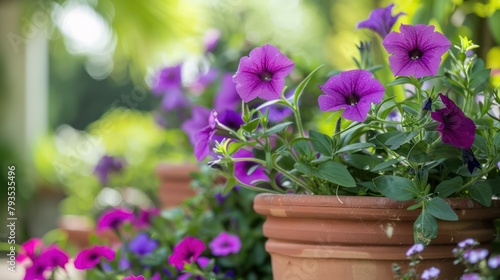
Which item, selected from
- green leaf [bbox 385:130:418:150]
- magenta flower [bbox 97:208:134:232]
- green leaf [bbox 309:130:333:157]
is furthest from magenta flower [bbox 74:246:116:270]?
green leaf [bbox 385:130:418:150]

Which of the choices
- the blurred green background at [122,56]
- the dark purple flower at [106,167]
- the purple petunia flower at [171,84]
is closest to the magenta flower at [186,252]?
the blurred green background at [122,56]

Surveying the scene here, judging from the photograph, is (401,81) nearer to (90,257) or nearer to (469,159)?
(469,159)

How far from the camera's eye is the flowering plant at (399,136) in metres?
0.89

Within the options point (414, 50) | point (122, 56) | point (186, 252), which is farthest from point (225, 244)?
point (122, 56)

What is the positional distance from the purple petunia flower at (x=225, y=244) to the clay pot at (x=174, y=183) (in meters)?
0.65

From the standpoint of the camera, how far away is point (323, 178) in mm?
949

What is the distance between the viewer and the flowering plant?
34.9 inches

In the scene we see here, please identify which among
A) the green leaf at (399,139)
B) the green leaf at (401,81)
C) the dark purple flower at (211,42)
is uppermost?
the dark purple flower at (211,42)

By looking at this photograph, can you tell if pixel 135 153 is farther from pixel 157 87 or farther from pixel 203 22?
pixel 203 22

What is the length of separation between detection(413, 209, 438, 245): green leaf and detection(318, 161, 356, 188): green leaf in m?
0.10

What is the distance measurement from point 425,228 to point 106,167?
5.77 ft

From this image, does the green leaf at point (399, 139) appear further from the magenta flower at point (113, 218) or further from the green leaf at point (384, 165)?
the magenta flower at point (113, 218)

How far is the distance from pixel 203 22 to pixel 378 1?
1217 mm

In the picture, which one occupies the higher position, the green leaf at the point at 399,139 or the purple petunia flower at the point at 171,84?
the purple petunia flower at the point at 171,84
